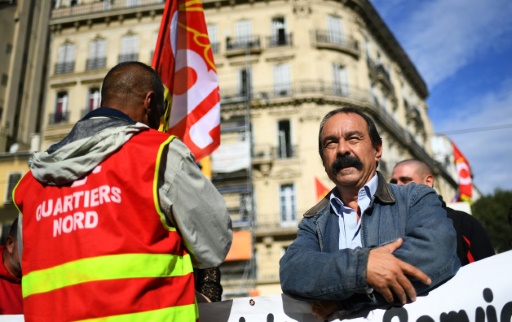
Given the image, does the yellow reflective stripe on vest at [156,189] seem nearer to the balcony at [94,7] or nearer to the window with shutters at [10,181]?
the window with shutters at [10,181]

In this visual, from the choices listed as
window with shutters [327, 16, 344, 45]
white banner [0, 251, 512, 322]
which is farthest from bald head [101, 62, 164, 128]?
window with shutters [327, 16, 344, 45]

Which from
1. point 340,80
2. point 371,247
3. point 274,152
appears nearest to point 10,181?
point 274,152

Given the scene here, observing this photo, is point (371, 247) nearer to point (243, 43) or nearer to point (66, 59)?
point (243, 43)

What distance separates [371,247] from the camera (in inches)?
76.7

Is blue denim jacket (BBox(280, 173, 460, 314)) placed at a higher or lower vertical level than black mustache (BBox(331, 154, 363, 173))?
lower

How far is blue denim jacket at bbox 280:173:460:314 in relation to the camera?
1.76 meters

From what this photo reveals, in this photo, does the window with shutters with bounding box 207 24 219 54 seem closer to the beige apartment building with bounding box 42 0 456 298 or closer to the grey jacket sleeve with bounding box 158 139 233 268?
the beige apartment building with bounding box 42 0 456 298

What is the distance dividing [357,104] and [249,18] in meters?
7.77

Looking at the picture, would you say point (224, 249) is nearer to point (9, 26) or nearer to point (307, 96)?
point (307, 96)

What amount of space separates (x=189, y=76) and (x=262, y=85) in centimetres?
2057

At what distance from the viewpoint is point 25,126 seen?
97.6ft

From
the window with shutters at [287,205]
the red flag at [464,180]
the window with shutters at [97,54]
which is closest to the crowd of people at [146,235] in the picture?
the red flag at [464,180]

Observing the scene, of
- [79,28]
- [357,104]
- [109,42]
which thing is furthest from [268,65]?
[79,28]

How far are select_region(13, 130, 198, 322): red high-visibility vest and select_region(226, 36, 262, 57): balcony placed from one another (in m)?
24.5
